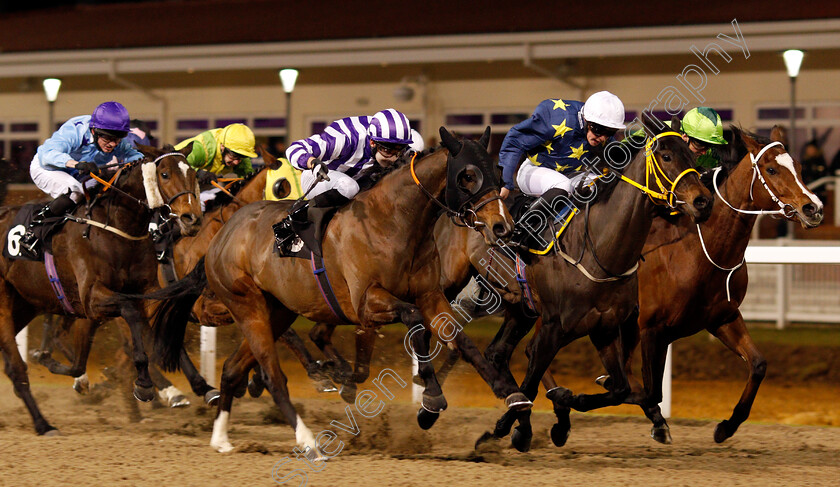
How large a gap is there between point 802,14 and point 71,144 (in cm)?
848

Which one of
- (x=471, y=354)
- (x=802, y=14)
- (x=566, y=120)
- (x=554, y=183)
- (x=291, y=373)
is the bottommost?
(x=291, y=373)

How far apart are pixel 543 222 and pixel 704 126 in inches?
44.1

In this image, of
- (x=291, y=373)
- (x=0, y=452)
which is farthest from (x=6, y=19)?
(x=0, y=452)

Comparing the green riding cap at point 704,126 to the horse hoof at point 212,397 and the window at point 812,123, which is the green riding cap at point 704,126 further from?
the window at point 812,123

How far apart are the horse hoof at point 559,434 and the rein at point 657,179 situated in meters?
1.25

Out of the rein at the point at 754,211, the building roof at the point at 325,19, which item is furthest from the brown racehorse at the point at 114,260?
the building roof at the point at 325,19

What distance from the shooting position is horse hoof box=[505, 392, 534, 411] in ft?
14.7

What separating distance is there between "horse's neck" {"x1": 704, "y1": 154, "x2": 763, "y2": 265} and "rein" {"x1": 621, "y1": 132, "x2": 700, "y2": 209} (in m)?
0.78

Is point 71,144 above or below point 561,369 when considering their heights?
above

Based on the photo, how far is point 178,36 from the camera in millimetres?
14320

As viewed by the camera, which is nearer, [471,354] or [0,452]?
[471,354]

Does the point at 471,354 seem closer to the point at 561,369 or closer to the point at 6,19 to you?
the point at 561,369

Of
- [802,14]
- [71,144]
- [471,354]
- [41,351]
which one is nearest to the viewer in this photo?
[471,354]

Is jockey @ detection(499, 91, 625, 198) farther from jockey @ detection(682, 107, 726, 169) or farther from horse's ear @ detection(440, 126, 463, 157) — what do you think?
horse's ear @ detection(440, 126, 463, 157)
